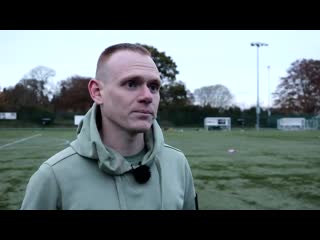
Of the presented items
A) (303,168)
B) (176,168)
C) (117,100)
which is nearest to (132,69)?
(117,100)

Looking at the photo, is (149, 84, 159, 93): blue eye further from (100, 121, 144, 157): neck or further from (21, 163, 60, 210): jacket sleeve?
(21, 163, 60, 210): jacket sleeve

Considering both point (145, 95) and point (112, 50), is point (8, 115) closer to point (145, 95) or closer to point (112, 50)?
point (112, 50)

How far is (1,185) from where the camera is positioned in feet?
26.1

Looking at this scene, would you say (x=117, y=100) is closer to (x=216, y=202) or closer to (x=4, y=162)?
(x=216, y=202)

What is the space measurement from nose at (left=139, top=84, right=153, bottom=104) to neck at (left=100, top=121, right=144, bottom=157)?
7.9 inches

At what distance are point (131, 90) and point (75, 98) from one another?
192ft

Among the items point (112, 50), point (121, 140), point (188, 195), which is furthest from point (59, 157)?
point (188, 195)

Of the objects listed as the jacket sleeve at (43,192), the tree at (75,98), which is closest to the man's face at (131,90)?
the jacket sleeve at (43,192)

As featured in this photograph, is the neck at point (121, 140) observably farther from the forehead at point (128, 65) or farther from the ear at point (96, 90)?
the forehead at point (128, 65)

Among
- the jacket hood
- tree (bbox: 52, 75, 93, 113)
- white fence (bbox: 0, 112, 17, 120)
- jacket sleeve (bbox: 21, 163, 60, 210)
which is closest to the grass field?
the jacket hood

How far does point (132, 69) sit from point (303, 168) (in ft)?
33.3

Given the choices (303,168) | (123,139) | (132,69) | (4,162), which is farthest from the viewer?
(4,162)

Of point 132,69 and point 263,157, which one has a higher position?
point 132,69
